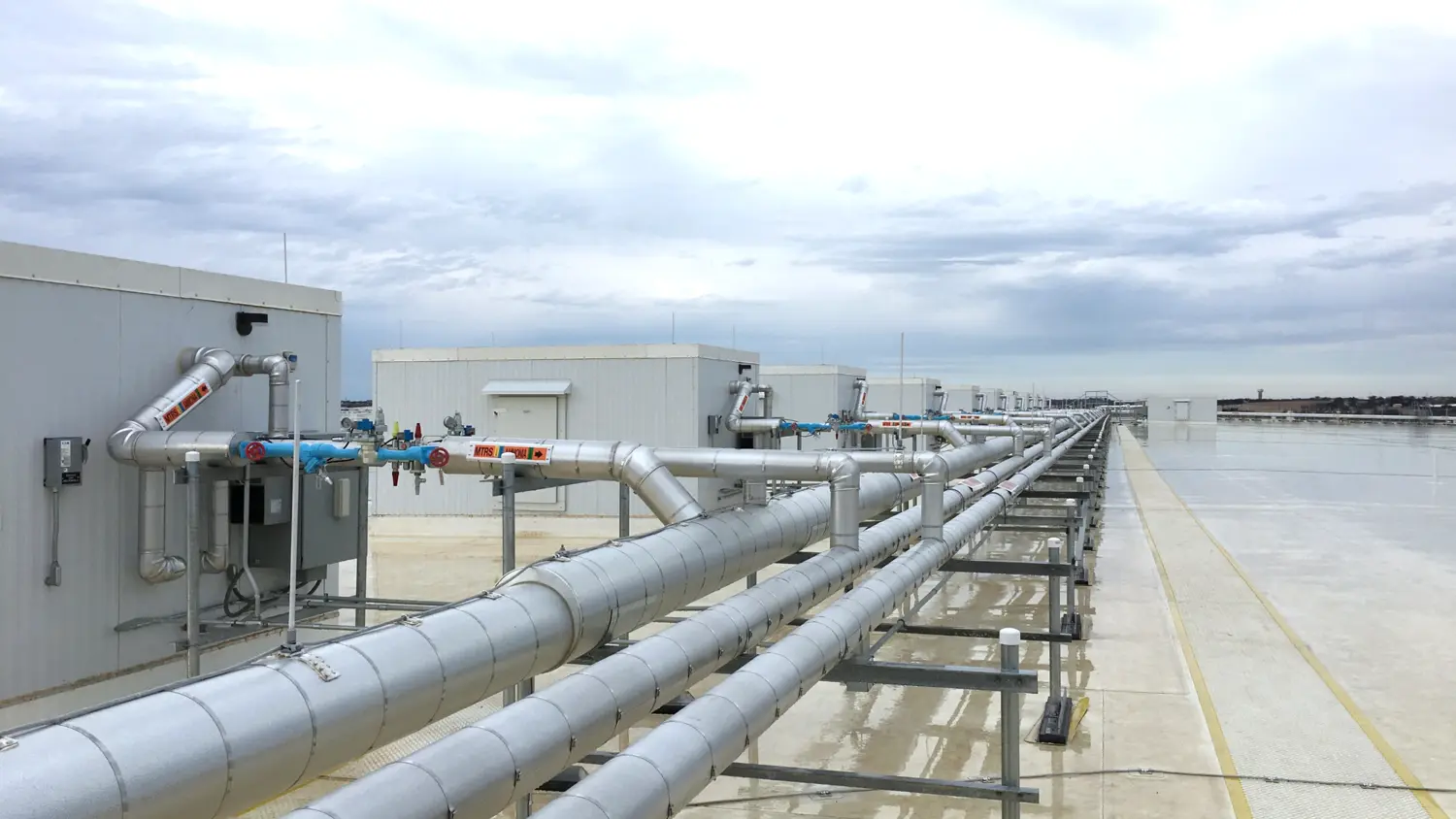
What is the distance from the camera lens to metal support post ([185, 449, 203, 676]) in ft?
29.4

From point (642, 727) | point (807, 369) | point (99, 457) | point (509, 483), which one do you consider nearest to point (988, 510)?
point (642, 727)

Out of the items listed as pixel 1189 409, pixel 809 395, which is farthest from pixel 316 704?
pixel 1189 409

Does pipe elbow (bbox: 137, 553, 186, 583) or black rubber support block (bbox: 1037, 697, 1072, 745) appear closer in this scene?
pipe elbow (bbox: 137, 553, 186, 583)

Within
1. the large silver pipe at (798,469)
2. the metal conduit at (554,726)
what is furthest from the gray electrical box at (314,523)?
the metal conduit at (554,726)

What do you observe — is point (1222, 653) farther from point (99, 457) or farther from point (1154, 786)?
point (99, 457)

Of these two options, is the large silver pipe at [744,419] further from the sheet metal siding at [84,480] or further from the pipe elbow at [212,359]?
the pipe elbow at [212,359]

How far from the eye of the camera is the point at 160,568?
32.3 ft

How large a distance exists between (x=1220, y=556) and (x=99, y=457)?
20689 mm

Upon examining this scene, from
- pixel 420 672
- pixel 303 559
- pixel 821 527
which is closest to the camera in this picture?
pixel 420 672

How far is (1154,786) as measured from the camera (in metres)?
9.16

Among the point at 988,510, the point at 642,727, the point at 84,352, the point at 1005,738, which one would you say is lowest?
the point at 642,727

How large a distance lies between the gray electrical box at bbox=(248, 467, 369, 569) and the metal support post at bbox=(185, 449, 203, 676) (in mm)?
1128

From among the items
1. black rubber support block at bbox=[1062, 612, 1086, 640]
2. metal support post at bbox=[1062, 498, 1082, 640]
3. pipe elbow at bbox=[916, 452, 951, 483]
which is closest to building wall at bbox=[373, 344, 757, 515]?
metal support post at bbox=[1062, 498, 1082, 640]

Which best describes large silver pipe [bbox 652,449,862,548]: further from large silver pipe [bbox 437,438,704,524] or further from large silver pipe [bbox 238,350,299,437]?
large silver pipe [bbox 238,350,299,437]
